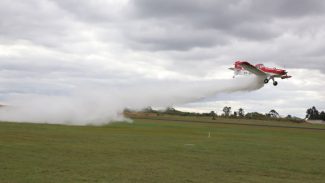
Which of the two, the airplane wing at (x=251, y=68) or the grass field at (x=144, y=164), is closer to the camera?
the grass field at (x=144, y=164)

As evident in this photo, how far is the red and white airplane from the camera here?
58.5 m

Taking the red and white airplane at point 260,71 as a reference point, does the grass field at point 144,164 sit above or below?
below

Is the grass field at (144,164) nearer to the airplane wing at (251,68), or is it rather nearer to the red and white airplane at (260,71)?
the red and white airplane at (260,71)

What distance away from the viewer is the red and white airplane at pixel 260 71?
2304 inches

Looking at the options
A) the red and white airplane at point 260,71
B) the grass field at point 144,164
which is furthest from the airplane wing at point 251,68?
the grass field at point 144,164

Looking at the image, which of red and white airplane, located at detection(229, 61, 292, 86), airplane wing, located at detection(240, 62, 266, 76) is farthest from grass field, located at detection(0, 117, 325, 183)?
airplane wing, located at detection(240, 62, 266, 76)

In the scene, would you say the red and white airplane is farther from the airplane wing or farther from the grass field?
the grass field

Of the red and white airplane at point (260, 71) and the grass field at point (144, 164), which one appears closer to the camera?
the grass field at point (144, 164)

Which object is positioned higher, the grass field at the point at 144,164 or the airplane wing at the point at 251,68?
the airplane wing at the point at 251,68

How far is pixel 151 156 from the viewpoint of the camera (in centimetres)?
3694

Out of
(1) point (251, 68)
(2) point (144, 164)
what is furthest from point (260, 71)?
(2) point (144, 164)

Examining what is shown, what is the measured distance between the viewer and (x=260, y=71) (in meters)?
59.9

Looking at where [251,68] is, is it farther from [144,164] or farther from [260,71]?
[144,164]

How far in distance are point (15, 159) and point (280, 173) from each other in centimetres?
1780
